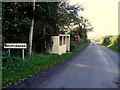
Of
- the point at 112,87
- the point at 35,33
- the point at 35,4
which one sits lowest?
the point at 112,87

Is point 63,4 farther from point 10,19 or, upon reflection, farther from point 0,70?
point 0,70

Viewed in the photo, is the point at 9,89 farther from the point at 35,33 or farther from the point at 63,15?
the point at 35,33

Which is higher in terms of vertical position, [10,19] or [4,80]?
[10,19]

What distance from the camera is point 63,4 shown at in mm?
27406

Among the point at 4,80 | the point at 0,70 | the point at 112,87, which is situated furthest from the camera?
the point at 0,70

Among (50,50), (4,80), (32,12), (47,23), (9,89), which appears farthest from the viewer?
(50,50)

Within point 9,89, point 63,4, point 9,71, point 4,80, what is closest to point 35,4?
point 63,4

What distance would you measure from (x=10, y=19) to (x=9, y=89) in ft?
39.4

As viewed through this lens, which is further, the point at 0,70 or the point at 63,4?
the point at 63,4

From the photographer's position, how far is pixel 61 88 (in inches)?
416

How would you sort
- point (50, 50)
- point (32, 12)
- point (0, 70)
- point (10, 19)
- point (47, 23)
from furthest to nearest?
point (50, 50) → point (47, 23) → point (32, 12) → point (10, 19) → point (0, 70)

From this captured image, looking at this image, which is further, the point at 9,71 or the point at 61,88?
the point at 9,71

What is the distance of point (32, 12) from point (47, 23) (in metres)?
3.11

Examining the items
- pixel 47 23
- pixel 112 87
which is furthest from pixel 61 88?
pixel 47 23
